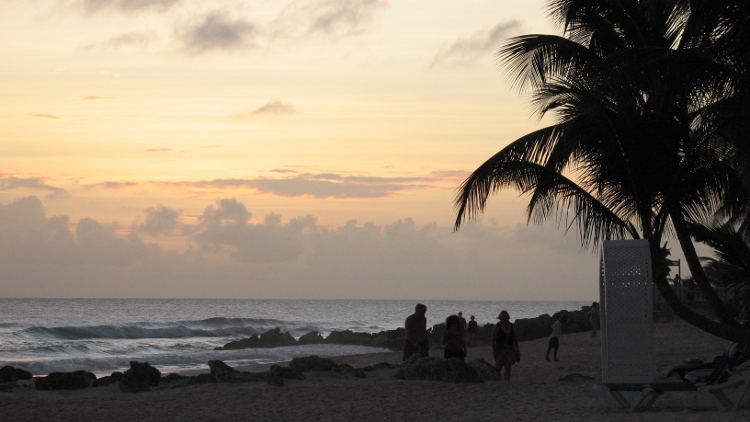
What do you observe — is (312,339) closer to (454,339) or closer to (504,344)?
(504,344)

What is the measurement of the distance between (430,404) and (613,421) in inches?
109

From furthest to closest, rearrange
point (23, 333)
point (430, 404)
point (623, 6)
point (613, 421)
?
point (23, 333) < point (623, 6) < point (430, 404) < point (613, 421)

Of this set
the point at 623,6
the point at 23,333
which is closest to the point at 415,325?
the point at 623,6

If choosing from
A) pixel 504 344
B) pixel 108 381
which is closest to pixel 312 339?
pixel 108 381

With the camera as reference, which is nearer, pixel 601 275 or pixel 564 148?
pixel 601 275

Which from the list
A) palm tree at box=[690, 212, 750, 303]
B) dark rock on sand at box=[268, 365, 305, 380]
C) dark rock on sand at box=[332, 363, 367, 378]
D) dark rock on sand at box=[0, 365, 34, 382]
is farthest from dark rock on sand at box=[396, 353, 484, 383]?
dark rock on sand at box=[0, 365, 34, 382]

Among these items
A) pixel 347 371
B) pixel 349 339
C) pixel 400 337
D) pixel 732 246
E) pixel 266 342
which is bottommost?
pixel 266 342

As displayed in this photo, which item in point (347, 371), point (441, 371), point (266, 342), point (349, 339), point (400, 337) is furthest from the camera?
point (349, 339)

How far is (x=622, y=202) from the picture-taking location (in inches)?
499

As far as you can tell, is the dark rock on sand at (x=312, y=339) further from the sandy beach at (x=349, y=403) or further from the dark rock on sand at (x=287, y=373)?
the dark rock on sand at (x=287, y=373)

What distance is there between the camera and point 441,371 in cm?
1239

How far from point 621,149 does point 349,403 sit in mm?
5570

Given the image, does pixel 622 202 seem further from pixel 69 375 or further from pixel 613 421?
pixel 69 375

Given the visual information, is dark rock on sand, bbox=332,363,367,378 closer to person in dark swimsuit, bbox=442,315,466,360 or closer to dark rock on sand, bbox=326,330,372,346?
person in dark swimsuit, bbox=442,315,466,360
